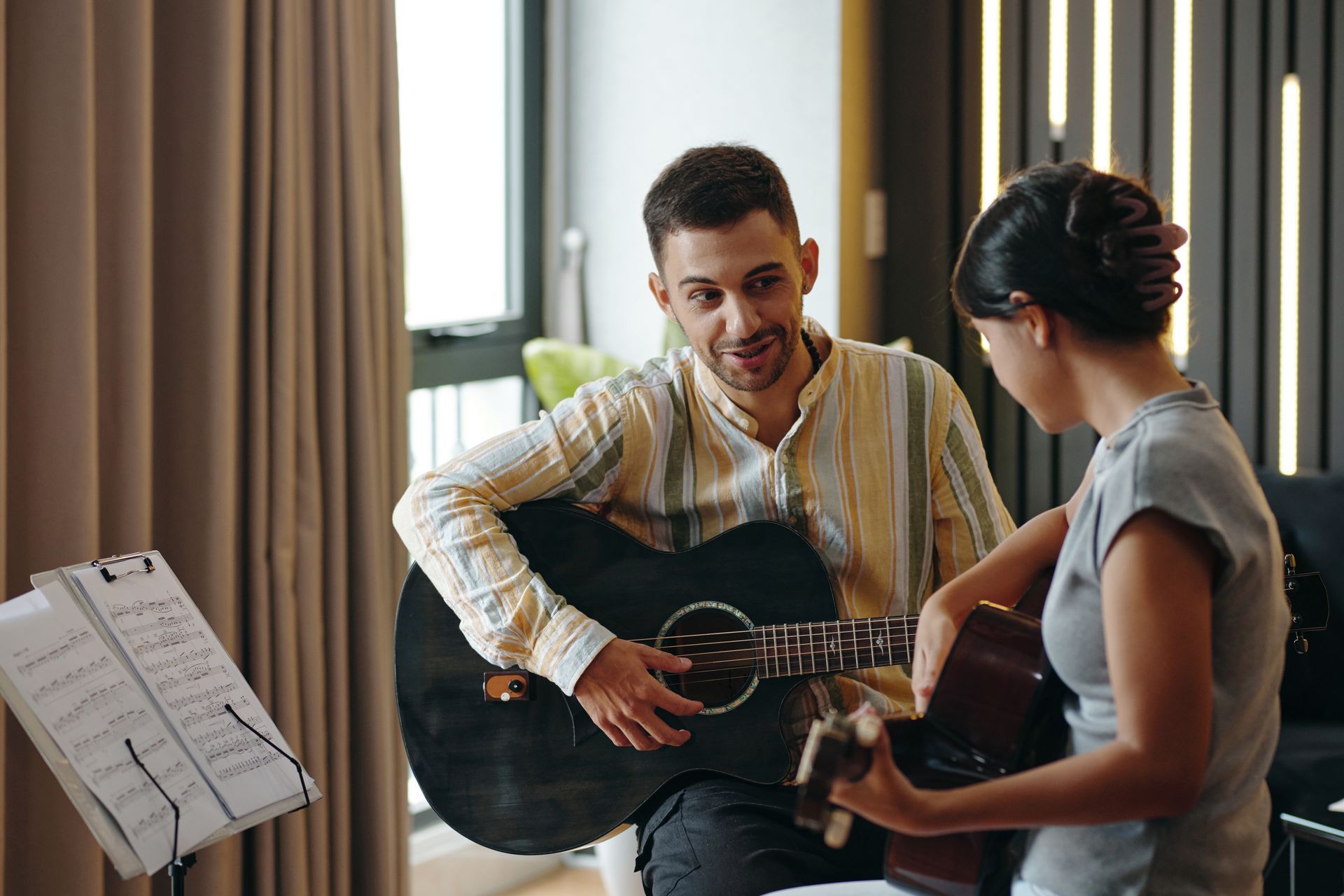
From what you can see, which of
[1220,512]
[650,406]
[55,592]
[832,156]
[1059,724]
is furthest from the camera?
[832,156]

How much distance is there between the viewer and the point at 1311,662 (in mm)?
2381

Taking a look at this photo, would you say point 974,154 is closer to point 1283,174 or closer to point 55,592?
point 1283,174

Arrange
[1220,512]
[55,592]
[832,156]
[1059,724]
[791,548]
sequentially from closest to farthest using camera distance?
[1220,512], [1059,724], [55,592], [791,548], [832,156]

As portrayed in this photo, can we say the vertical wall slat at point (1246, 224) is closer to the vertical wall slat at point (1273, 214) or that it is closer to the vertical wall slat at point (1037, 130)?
the vertical wall slat at point (1273, 214)

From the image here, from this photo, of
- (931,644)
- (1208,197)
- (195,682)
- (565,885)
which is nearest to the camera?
(931,644)

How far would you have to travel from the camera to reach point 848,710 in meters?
1.72

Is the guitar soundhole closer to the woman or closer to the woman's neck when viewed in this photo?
the woman

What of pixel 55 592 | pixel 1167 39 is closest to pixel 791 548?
pixel 55 592

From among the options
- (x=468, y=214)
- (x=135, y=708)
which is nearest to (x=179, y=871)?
(x=135, y=708)

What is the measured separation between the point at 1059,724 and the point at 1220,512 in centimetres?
27

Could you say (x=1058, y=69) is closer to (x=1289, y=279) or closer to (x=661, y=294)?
(x=1289, y=279)

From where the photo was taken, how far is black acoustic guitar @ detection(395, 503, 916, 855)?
1682 mm

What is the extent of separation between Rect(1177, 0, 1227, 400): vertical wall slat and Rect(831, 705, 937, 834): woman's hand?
1.93m

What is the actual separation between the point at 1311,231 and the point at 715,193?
1.49 metres
